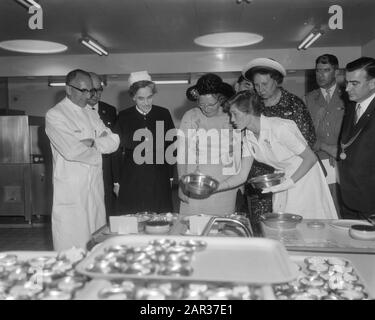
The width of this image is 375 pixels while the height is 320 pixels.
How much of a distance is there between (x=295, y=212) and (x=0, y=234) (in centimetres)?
425

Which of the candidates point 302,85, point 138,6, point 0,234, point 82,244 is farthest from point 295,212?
point 302,85

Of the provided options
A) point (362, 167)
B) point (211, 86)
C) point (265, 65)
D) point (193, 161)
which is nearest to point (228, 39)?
point (265, 65)

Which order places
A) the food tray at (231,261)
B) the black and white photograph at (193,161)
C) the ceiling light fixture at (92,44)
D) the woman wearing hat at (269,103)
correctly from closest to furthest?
the food tray at (231,261)
the black and white photograph at (193,161)
the woman wearing hat at (269,103)
the ceiling light fixture at (92,44)

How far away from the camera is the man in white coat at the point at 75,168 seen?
263 cm

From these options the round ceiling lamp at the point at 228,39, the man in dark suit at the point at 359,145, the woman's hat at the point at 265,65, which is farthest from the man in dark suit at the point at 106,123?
the round ceiling lamp at the point at 228,39

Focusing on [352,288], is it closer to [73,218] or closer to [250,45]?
[73,218]

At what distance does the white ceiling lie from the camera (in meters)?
4.50

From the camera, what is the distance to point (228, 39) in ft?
20.6

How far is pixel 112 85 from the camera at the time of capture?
780 centimetres

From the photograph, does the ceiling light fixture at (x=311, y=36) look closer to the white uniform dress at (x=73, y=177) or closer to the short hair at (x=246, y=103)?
the short hair at (x=246, y=103)

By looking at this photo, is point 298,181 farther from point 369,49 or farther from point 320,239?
point 369,49

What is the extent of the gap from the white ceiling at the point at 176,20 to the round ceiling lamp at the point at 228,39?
166 mm

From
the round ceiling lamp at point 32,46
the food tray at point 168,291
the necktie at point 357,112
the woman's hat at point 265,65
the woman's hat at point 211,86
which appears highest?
the round ceiling lamp at point 32,46

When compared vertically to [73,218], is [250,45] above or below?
above
